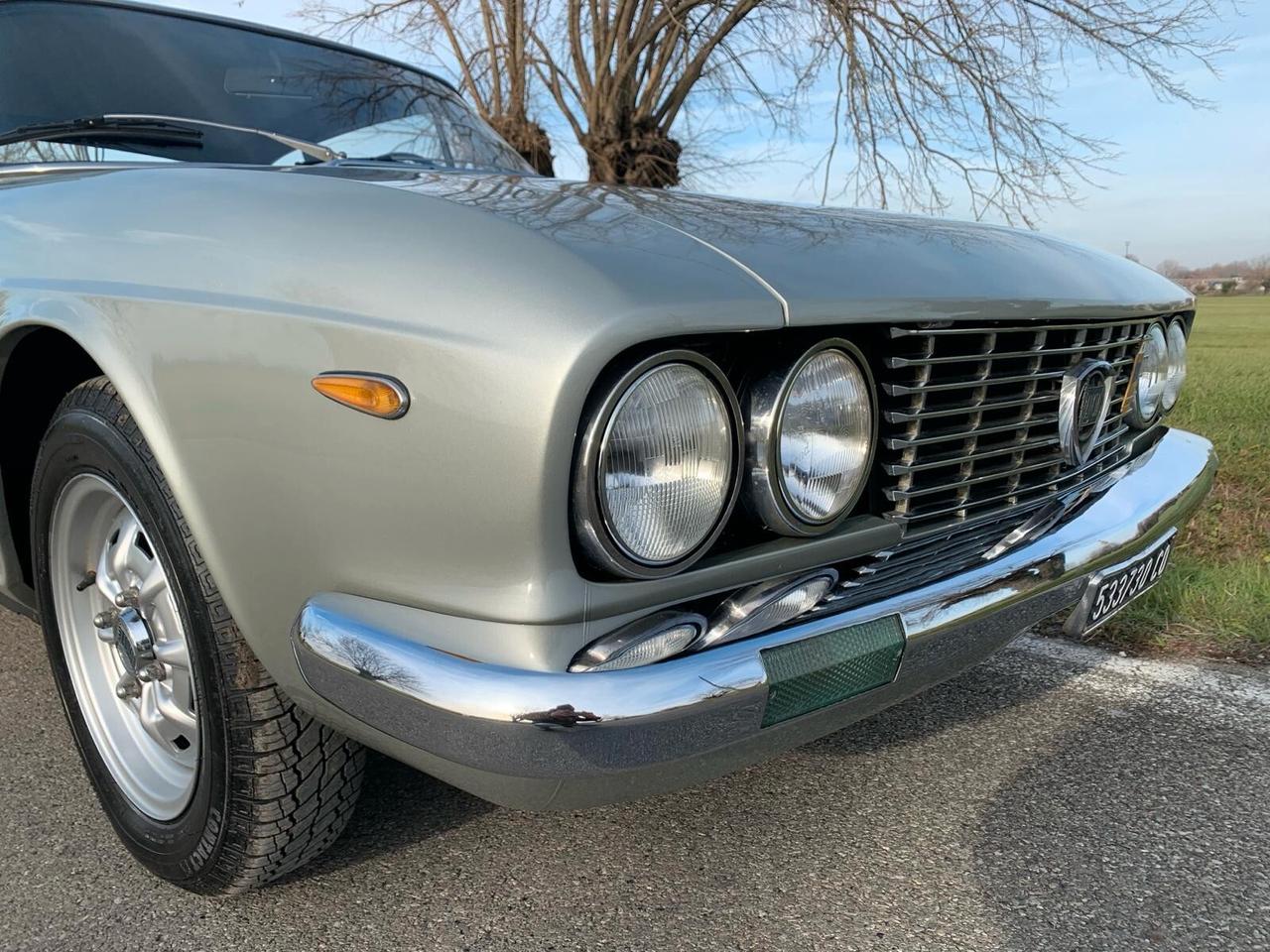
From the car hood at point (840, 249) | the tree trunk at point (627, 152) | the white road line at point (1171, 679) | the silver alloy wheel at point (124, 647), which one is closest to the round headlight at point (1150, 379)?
the car hood at point (840, 249)

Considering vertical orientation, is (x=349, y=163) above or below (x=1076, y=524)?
above

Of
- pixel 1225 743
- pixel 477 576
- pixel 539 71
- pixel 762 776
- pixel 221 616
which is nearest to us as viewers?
pixel 477 576

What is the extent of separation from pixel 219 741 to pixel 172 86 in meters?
1.50

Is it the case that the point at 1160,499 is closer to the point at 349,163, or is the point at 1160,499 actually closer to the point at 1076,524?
the point at 1076,524

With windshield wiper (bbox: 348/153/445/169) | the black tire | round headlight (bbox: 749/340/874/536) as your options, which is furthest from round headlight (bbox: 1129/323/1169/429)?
the black tire

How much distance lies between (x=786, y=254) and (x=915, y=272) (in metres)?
0.26

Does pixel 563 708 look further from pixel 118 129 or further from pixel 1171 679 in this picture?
pixel 1171 679

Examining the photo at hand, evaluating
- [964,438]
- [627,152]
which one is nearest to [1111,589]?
[964,438]

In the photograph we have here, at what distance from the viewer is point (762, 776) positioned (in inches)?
84.0

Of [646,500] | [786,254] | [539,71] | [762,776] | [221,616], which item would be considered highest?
[539,71]

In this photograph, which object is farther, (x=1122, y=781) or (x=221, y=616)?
(x=1122, y=781)

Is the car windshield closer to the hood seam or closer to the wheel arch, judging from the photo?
the wheel arch

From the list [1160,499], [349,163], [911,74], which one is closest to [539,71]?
[911,74]

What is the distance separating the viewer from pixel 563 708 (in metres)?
1.21
